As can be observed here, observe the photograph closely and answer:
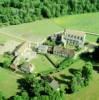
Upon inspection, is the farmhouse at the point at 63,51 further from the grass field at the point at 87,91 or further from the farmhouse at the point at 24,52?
the farmhouse at the point at 24,52

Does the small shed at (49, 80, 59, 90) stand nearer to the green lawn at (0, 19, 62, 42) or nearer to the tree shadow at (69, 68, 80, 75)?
the tree shadow at (69, 68, 80, 75)

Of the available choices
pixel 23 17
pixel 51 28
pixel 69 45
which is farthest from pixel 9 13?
pixel 69 45

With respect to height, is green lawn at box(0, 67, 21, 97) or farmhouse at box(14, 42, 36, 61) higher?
farmhouse at box(14, 42, 36, 61)

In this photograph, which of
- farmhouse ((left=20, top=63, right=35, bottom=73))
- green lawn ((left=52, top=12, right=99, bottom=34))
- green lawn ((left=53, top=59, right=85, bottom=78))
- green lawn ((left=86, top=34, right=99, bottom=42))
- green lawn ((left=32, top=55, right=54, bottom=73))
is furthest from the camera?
green lawn ((left=52, top=12, right=99, bottom=34))

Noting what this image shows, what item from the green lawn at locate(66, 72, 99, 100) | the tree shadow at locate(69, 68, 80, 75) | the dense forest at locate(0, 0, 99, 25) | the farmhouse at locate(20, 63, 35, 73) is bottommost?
the green lawn at locate(66, 72, 99, 100)

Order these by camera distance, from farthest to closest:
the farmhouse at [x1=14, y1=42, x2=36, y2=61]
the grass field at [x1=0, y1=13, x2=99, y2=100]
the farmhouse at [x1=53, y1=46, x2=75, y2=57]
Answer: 1. the farmhouse at [x1=53, y1=46, x2=75, y2=57]
2. the farmhouse at [x1=14, y1=42, x2=36, y2=61]
3. the grass field at [x1=0, y1=13, x2=99, y2=100]

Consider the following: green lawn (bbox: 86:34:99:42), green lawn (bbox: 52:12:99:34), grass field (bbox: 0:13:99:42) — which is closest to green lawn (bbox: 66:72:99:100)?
green lawn (bbox: 86:34:99:42)
